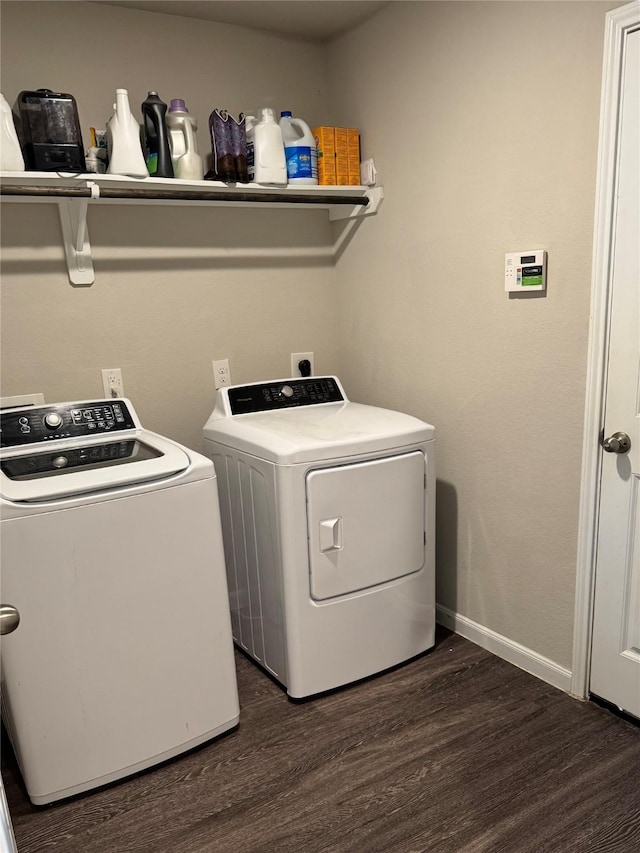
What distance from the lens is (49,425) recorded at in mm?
2096

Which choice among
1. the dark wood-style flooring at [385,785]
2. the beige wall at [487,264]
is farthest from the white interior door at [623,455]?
the dark wood-style flooring at [385,785]

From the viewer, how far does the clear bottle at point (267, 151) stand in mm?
2326

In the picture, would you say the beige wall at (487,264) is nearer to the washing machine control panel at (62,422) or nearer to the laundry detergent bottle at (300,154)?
the laundry detergent bottle at (300,154)

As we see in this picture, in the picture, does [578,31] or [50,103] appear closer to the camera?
[578,31]

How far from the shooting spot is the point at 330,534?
2.04 m

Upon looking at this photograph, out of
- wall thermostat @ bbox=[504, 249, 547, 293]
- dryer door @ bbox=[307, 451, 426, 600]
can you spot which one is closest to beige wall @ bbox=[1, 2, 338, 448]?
dryer door @ bbox=[307, 451, 426, 600]

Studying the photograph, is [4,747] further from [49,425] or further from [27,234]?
[27,234]

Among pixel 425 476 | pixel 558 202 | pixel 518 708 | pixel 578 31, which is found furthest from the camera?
pixel 425 476

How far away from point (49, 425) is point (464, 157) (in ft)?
5.36

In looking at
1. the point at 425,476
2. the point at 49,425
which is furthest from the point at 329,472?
the point at 49,425

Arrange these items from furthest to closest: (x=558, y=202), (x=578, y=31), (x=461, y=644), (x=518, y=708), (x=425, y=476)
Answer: (x=461, y=644) < (x=425, y=476) < (x=518, y=708) < (x=558, y=202) < (x=578, y=31)

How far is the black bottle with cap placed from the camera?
219 cm

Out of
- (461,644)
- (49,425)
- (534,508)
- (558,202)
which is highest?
(558,202)

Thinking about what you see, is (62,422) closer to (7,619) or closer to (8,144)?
(8,144)
